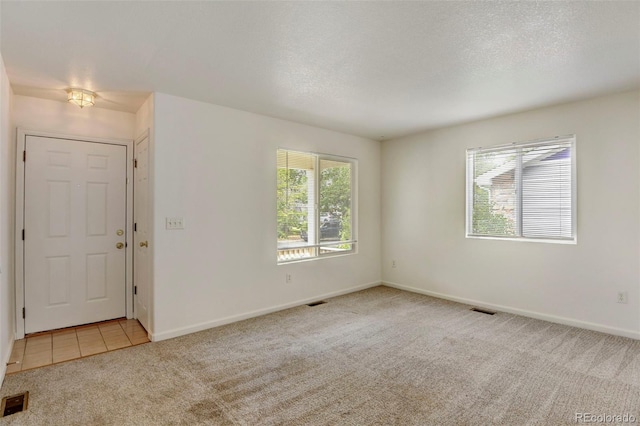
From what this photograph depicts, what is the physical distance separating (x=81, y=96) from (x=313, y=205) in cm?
295

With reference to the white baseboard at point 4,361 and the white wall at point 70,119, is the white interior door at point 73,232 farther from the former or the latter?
the white baseboard at point 4,361

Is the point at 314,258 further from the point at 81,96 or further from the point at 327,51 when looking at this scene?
the point at 81,96

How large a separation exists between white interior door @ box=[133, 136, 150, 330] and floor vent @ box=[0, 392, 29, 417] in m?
1.21

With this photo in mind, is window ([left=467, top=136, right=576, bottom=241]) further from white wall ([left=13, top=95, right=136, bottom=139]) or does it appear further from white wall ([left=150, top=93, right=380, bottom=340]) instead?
white wall ([left=13, top=95, right=136, bottom=139])

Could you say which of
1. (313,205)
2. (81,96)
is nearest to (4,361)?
(81,96)

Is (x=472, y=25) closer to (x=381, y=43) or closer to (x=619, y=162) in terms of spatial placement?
(x=381, y=43)

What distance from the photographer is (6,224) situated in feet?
9.40

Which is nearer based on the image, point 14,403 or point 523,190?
point 14,403

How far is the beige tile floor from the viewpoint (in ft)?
9.39

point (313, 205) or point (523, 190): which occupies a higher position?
point (523, 190)

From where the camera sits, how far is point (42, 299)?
3.51m

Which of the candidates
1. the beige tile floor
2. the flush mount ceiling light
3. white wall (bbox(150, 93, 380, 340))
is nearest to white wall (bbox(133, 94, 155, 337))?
white wall (bbox(150, 93, 380, 340))

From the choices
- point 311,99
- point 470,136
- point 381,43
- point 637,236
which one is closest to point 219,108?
point 311,99

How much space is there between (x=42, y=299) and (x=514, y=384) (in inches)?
180
